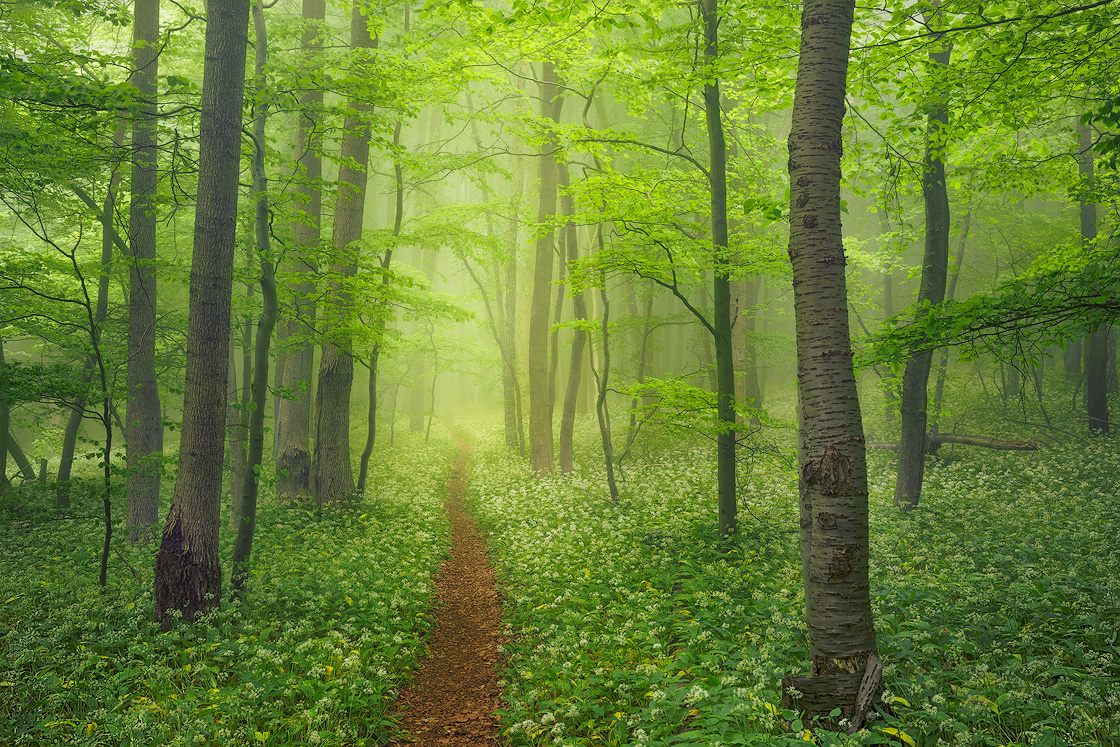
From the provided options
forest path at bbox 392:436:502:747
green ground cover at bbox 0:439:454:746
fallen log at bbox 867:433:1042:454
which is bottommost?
forest path at bbox 392:436:502:747

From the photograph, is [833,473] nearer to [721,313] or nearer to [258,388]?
[721,313]

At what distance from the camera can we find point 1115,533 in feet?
22.1

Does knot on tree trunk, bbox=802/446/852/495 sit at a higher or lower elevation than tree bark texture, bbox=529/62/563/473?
lower

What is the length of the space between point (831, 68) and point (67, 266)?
45.4ft

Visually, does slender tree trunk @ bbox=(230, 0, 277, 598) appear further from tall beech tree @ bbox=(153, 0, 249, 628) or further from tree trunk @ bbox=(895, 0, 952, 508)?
tree trunk @ bbox=(895, 0, 952, 508)

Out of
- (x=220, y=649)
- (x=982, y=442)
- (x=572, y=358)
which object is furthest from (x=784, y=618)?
(x=982, y=442)

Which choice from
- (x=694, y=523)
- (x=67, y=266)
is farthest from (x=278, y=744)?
(x=67, y=266)

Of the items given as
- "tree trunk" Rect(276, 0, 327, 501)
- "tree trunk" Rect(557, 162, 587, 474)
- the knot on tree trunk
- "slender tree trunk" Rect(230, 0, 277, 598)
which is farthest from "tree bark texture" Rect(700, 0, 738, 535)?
"tree trunk" Rect(276, 0, 327, 501)

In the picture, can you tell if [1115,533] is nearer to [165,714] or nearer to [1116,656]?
[1116,656]

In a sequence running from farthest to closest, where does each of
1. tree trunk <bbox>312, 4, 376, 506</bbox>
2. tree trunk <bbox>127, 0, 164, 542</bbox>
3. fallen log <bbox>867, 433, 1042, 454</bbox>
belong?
fallen log <bbox>867, 433, 1042, 454</bbox> < tree trunk <bbox>312, 4, 376, 506</bbox> < tree trunk <bbox>127, 0, 164, 542</bbox>

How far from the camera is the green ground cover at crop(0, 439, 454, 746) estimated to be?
170 inches

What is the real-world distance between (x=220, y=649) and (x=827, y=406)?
19.9 ft

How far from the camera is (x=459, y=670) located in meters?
6.13

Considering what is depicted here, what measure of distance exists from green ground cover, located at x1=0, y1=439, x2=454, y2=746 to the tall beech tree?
0.45 meters
